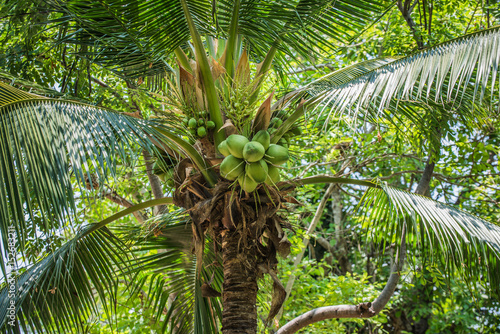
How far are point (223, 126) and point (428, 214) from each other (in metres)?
1.44

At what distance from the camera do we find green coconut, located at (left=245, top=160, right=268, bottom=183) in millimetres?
2465

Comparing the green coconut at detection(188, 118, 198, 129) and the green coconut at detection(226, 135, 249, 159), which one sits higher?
the green coconut at detection(188, 118, 198, 129)

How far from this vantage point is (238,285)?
2938 millimetres

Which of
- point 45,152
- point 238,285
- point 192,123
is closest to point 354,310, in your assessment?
point 238,285

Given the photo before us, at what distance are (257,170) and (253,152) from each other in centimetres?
12

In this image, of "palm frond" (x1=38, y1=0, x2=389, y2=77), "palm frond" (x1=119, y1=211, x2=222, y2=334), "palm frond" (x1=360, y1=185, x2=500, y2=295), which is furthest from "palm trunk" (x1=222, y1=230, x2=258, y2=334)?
"palm frond" (x1=38, y1=0, x2=389, y2=77)

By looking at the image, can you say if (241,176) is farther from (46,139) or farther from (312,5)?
(312,5)

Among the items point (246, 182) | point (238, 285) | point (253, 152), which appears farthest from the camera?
point (238, 285)

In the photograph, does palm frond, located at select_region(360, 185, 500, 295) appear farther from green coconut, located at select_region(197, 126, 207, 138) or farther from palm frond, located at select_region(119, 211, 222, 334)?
palm frond, located at select_region(119, 211, 222, 334)

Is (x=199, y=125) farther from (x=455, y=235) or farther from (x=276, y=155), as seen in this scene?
(x=455, y=235)

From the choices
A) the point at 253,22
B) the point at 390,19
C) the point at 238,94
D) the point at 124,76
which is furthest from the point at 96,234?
the point at 390,19

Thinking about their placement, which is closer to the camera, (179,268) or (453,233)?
(453,233)

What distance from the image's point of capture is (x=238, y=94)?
8.46 feet

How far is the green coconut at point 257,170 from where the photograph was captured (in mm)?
2465
